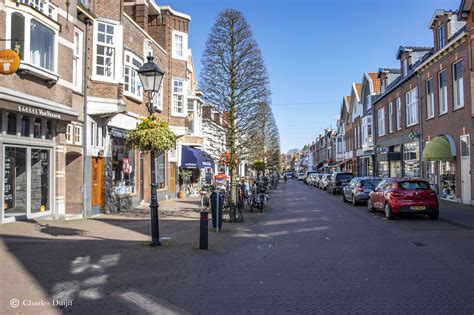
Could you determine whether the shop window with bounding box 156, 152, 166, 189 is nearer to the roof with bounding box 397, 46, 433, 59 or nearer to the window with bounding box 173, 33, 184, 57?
the window with bounding box 173, 33, 184, 57

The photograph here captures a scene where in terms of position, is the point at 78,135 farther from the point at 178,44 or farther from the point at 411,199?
the point at 178,44

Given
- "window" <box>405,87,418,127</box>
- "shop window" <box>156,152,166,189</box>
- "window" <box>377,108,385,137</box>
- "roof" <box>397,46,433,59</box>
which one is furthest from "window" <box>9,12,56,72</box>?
"window" <box>377,108,385,137</box>

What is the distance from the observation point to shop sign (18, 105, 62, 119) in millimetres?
11234

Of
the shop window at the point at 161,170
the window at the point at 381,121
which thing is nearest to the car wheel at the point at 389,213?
the shop window at the point at 161,170

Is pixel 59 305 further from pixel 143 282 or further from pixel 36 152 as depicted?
pixel 36 152

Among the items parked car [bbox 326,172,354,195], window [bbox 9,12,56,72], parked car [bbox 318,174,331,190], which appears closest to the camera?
window [bbox 9,12,56,72]

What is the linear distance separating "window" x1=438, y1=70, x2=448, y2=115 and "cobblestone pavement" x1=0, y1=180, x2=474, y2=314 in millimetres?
11479

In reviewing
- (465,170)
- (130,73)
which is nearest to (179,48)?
(130,73)

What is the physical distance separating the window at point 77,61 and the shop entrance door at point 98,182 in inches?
116

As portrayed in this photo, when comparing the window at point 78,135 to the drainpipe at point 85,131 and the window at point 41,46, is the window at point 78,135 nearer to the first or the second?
the drainpipe at point 85,131

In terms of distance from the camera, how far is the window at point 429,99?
2456cm

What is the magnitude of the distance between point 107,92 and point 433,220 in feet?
42.5

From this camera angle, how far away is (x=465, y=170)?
2006 cm

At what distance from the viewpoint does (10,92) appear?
1114 centimetres
